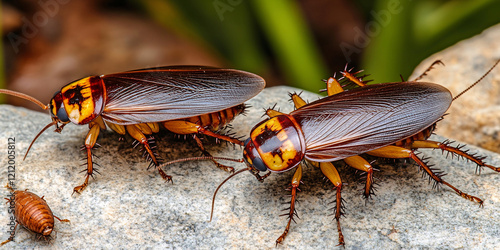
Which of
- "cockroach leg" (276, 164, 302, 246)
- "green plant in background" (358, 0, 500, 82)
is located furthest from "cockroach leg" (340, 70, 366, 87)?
"green plant in background" (358, 0, 500, 82)

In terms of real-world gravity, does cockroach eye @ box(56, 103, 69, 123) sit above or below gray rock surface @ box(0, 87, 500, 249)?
above

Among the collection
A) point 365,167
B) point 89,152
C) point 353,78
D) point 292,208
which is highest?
point 353,78

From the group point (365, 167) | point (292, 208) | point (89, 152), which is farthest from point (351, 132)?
point (89, 152)

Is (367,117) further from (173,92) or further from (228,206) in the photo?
(173,92)

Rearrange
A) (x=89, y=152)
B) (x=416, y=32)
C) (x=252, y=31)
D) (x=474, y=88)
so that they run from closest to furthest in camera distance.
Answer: (x=89, y=152) → (x=474, y=88) → (x=416, y=32) → (x=252, y=31)

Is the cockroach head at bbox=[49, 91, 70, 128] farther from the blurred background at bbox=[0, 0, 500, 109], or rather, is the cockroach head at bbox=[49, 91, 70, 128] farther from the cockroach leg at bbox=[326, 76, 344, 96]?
the blurred background at bbox=[0, 0, 500, 109]
